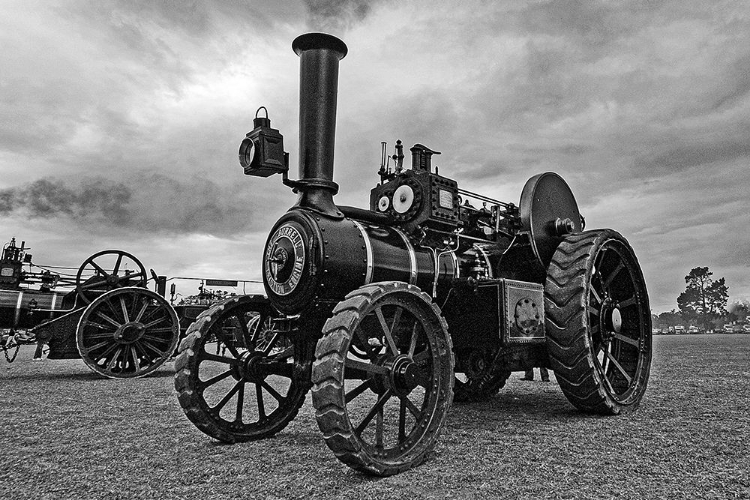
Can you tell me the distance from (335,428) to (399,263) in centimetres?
Answer: 166

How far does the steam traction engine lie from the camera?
3.46 m

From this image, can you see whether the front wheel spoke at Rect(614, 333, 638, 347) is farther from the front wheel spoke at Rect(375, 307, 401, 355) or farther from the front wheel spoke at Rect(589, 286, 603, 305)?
the front wheel spoke at Rect(375, 307, 401, 355)

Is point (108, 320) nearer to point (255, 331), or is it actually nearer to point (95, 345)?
point (95, 345)

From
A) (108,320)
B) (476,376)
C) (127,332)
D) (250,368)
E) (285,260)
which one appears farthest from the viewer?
(127,332)

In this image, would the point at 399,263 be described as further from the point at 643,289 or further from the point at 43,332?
the point at 43,332

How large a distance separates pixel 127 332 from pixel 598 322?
25.1 ft

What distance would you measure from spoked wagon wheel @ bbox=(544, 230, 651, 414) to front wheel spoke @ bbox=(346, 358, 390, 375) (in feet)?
7.25

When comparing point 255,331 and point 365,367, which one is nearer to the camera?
point 365,367

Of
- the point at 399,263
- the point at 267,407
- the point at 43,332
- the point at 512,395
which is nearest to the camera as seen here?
the point at 399,263

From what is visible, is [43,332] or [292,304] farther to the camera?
[43,332]

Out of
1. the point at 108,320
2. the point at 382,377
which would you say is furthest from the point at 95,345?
the point at 382,377

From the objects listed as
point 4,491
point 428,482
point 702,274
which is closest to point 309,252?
point 428,482

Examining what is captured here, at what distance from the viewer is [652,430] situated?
14.5 feet

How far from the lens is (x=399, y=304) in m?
3.53
